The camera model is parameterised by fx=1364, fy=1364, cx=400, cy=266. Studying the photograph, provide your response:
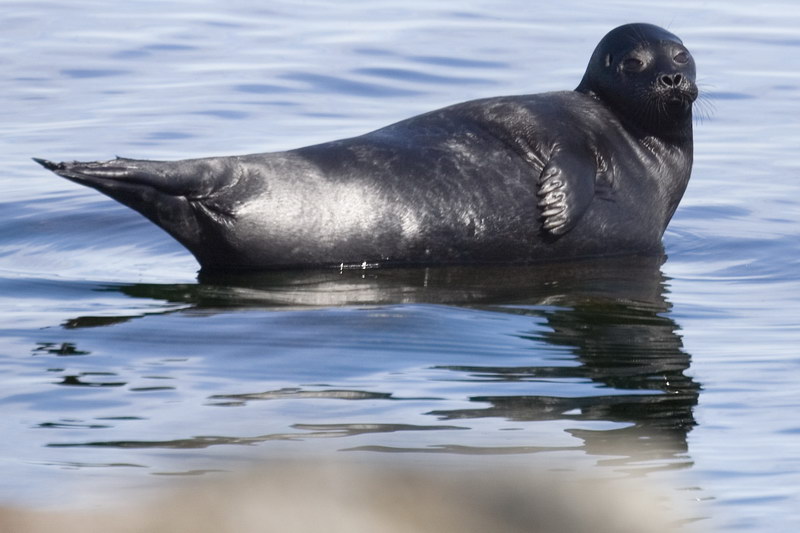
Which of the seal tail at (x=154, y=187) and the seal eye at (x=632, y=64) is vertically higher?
the seal eye at (x=632, y=64)

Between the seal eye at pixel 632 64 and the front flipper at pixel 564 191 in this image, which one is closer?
the front flipper at pixel 564 191

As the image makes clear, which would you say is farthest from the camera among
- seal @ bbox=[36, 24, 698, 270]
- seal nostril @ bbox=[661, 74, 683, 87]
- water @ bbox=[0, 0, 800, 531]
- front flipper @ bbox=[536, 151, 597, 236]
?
seal nostril @ bbox=[661, 74, 683, 87]

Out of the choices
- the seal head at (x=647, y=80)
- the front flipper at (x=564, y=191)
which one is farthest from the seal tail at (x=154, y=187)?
the seal head at (x=647, y=80)

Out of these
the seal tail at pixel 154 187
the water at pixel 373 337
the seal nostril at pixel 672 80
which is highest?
the seal nostril at pixel 672 80

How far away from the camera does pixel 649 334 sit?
18.4 feet

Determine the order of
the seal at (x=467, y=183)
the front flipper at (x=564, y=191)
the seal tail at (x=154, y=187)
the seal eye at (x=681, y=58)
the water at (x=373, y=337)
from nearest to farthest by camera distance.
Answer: the water at (x=373, y=337) < the seal tail at (x=154, y=187) < the seal at (x=467, y=183) < the front flipper at (x=564, y=191) < the seal eye at (x=681, y=58)

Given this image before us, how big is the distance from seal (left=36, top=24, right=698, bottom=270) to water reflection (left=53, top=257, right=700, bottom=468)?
0.14 meters

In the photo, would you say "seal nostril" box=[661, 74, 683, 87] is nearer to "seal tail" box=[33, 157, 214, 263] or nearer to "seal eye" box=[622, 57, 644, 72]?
"seal eye" box=[622, 57, 644, 72]

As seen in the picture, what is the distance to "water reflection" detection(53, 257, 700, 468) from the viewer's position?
4.02 metres

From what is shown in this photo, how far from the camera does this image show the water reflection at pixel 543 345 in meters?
4.02

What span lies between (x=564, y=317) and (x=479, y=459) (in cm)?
229

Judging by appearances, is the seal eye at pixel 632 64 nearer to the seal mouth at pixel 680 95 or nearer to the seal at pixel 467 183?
the seal at pixel 467 183

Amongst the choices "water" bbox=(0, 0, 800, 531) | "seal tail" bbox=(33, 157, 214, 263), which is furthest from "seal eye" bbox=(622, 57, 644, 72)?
"seal tail" bbox=(33, 157, 214, 263)

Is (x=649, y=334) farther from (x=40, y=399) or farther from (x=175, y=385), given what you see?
(x=40, y=399)
